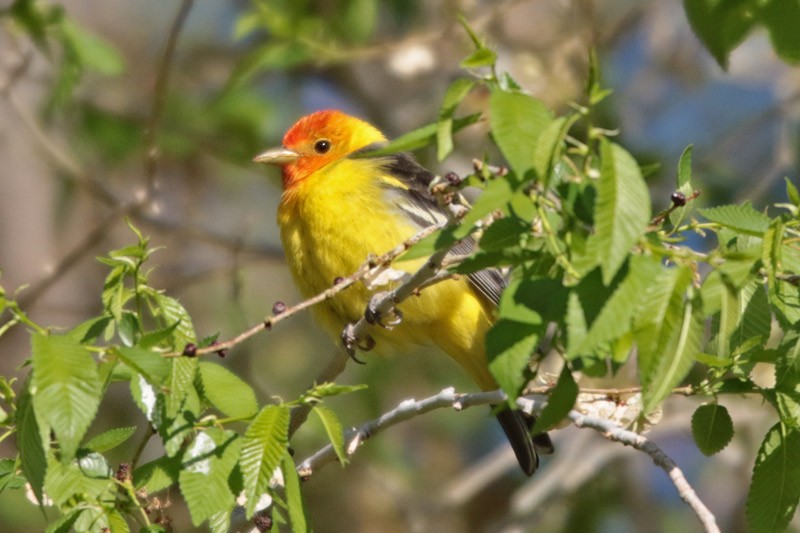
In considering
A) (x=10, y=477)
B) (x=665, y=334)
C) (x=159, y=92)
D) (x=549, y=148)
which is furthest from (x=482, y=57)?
(x=159, y=92)

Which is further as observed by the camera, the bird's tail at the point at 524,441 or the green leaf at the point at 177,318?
the bird's tail at the point at 524,441

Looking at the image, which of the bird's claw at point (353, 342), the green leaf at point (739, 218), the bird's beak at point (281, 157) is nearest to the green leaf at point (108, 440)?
the bird's claw at point (353, 342)

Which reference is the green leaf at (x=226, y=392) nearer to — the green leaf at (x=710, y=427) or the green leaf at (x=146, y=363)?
the green leaf at (x=146, y=363)

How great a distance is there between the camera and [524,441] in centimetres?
482

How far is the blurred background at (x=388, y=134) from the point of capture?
6.87 m

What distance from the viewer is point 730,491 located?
8219 millimetres

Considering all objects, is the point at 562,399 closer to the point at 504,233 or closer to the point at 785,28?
the point at 504,233

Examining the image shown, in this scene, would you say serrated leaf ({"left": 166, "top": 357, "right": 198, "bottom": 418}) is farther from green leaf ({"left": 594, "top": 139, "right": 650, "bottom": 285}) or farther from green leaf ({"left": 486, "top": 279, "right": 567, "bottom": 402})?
green leaf ({"left": 594, "top": 139, "right": 650, "bottom": 285})

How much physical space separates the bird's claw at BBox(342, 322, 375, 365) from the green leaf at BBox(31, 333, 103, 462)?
1.69 metres

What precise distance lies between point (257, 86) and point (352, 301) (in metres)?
4.33

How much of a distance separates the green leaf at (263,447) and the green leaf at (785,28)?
160 cm

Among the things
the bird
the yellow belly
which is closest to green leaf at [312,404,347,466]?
the bird

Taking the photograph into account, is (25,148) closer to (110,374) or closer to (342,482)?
(342,482)

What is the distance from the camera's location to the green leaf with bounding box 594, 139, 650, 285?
205 cm
